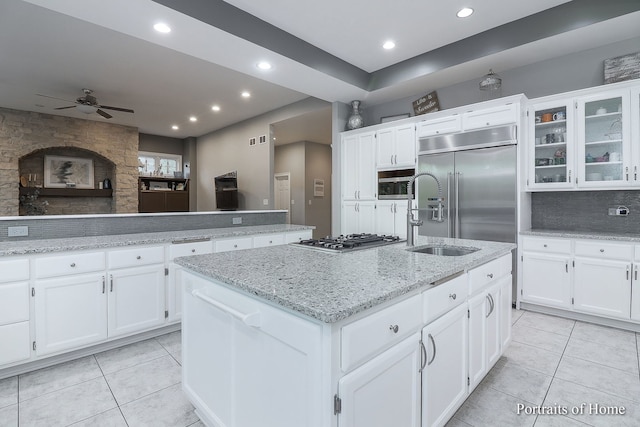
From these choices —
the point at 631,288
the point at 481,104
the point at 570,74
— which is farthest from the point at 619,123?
the point at 631,288

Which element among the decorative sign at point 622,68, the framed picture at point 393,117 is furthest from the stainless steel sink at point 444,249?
the framed picture at point 393,117

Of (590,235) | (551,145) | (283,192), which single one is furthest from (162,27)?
(283,192)

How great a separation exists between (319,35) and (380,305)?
3277mm

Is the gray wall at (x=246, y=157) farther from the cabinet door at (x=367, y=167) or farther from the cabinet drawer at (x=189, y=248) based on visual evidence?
the cabinet drawer at (x=189, y=248)

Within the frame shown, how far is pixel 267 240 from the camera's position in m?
3.58

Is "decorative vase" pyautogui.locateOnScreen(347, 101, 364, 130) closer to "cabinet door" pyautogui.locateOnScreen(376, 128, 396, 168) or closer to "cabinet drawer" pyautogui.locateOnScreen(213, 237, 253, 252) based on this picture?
"cabinet door" pyautogui.locateOnScreen(376, 128, 396, 168)

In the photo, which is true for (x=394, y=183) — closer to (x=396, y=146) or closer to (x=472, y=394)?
(x=396, y=146)

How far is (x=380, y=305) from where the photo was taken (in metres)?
1.10

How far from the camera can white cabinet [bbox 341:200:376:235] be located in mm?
4590

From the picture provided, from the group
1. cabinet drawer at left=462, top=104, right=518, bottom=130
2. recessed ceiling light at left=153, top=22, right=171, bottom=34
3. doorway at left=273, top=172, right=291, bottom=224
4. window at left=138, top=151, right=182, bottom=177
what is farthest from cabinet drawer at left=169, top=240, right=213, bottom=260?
window at left=138, top=151, right=182, bottom=177

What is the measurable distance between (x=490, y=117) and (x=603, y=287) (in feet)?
6.45

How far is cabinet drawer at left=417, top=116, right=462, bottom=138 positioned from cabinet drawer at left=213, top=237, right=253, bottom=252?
2.52 meters

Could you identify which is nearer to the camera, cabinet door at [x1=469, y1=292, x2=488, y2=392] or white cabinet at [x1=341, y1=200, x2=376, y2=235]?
cabinet door at [x1=469, y1=292, x2=488, y2=392]

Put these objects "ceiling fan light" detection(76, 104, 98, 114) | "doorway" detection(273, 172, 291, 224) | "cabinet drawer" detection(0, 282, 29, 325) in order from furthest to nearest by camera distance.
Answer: "doorway" detection(273, 172, 291, 224), "ceiling fan light" detection(76, 104, 98, 114), "cabinet drawer" detection(0, 282, 29, 325)
